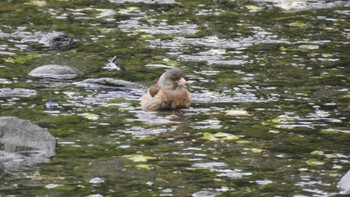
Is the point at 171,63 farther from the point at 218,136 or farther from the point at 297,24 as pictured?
the point at 218,136

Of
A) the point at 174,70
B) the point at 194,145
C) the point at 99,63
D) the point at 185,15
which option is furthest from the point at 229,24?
the point at 194,145

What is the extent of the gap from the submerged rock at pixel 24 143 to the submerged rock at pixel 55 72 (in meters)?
3.42

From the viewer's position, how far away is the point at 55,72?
14.0m

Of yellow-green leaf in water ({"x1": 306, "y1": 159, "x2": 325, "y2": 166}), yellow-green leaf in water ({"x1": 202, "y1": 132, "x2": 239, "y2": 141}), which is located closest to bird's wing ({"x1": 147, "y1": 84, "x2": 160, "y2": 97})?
yellow-green leaf in water ({"x1": 202, "y1": 132, "x2": 239, "y2": 141})

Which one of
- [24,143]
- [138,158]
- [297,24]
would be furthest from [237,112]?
[297,24]

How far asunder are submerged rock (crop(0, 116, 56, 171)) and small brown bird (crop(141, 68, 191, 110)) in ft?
6.99

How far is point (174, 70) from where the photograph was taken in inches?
507

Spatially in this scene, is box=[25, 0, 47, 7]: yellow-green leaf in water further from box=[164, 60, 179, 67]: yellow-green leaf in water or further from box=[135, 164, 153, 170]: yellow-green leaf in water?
box=[135, 164, 153, 170]: yellow-green leaf in water

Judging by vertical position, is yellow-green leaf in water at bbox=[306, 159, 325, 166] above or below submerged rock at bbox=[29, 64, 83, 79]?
below

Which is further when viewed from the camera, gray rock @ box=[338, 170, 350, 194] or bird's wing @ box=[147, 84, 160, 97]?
bird's wing @ box=[147, 84, 160, 97]

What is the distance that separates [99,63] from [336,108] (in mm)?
3856

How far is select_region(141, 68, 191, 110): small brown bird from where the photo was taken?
1252cm

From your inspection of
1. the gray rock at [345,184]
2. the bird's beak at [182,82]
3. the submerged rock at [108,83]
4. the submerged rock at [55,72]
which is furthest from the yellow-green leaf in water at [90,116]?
the gray rock at [345,184]

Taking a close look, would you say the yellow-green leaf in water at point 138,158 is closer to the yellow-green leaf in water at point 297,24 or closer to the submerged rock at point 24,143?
the submerged rock at point 24,143
